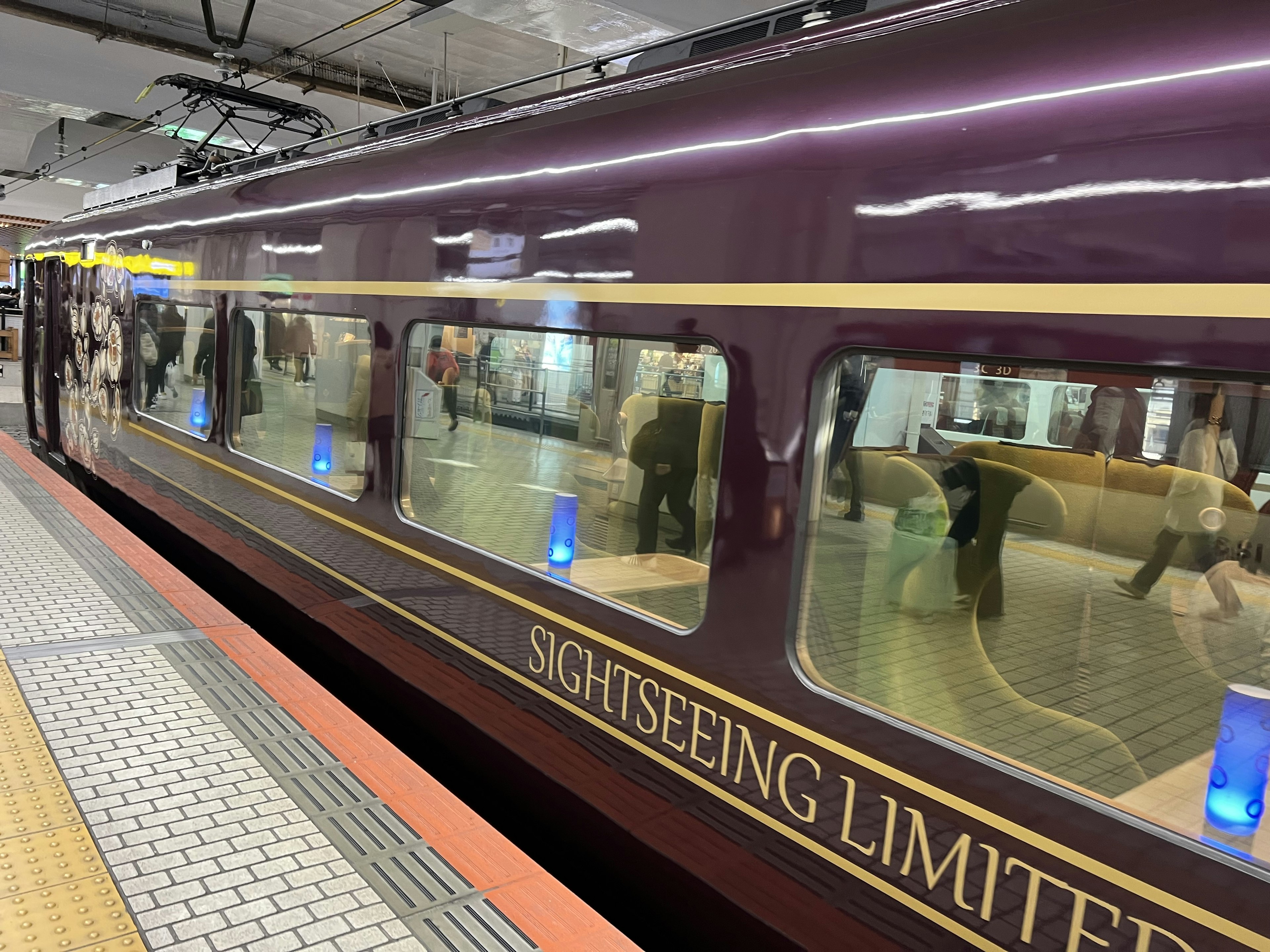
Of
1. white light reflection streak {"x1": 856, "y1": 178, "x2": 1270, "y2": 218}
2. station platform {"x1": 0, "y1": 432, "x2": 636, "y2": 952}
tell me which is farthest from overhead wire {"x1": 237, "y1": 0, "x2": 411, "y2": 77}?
white light reflection streak {"x1": 856, "y1": 178, "x2": 1270, "y2": 218}

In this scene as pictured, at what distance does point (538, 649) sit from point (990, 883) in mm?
1488

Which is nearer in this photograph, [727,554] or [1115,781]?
[1115,781]

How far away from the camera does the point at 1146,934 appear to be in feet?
5.16

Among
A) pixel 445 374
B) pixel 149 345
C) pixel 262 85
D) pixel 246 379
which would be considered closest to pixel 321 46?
pixel 262 85

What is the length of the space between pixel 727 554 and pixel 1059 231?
981 millimetres

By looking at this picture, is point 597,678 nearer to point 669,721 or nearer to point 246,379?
point 669,721

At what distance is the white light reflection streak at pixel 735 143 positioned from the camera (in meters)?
1.63

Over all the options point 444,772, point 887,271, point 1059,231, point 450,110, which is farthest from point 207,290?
point 1059,231

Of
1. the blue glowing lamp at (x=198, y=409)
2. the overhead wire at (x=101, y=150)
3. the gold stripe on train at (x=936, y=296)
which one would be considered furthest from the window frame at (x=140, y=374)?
the overhead wire at (x=101, y=150)

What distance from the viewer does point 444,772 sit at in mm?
3500

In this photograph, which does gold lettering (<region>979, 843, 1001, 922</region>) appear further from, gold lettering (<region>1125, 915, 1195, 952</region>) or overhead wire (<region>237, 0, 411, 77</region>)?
overhead wire (<region>237, 0, 411, 77</region>)

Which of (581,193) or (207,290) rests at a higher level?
(581,193)

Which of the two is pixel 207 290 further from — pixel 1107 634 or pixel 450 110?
pixel 1107 634

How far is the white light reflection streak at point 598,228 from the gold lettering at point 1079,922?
1.78 m
